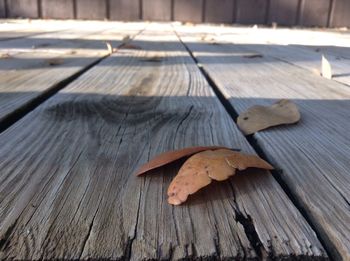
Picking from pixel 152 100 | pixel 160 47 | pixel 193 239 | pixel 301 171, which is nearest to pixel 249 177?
pixel 301 171

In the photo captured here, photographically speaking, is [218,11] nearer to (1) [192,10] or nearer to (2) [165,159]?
(1) [192,10]

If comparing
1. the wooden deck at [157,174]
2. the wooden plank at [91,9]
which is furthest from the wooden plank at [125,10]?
the wooden deck at [157,174]

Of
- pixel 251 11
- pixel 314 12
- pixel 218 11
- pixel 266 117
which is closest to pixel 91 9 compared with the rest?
pixel 218 11

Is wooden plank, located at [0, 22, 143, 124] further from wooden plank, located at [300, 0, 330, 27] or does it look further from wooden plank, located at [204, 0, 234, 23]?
wooden plank, located at [300, 0, 330, 27]

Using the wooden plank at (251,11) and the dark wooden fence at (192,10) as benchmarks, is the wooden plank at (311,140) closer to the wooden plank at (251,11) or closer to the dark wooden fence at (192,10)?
the dark wooden fence at (192,10)

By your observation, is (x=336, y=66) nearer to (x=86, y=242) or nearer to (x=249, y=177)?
(x=249, y=177)

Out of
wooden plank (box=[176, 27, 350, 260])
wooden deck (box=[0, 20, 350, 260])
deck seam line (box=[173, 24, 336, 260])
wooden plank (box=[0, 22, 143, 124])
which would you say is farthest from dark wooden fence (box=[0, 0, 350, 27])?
wooden deck (box=[0, 20, 350, 260])
